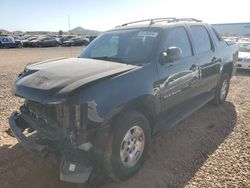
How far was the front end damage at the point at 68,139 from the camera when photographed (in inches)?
116

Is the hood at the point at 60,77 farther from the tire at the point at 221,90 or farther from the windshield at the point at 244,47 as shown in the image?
the windshield at the point at 244,47

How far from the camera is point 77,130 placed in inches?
117

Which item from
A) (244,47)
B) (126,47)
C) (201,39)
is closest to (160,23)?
(126,47)

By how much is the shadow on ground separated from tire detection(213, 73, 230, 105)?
0.96 meters

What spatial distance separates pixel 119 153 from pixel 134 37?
1.93 metres

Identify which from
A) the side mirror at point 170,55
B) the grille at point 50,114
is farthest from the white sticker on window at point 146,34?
the grille at point 50,114

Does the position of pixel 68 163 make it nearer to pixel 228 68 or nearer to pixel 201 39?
pixel 201 39

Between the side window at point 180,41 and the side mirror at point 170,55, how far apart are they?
0.63ft

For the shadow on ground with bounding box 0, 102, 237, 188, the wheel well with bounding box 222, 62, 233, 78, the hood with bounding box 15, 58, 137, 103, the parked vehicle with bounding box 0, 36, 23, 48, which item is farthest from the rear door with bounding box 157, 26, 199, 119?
the parked vehicle with bounding box 0, 36, 23, 48

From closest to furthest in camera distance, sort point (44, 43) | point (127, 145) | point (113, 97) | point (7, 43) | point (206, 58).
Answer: point (113, 97), point (127, 145), point (206, 58), point (7, 43), point (44, 43)

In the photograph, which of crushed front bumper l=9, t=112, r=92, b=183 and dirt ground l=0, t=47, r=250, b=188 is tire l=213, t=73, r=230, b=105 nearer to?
dirt ground l=0, t=47, r=250, b=188

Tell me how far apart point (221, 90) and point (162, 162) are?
312cm

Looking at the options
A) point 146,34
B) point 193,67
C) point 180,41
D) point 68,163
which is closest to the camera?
point 68,163

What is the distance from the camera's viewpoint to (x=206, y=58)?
5.25 meters
